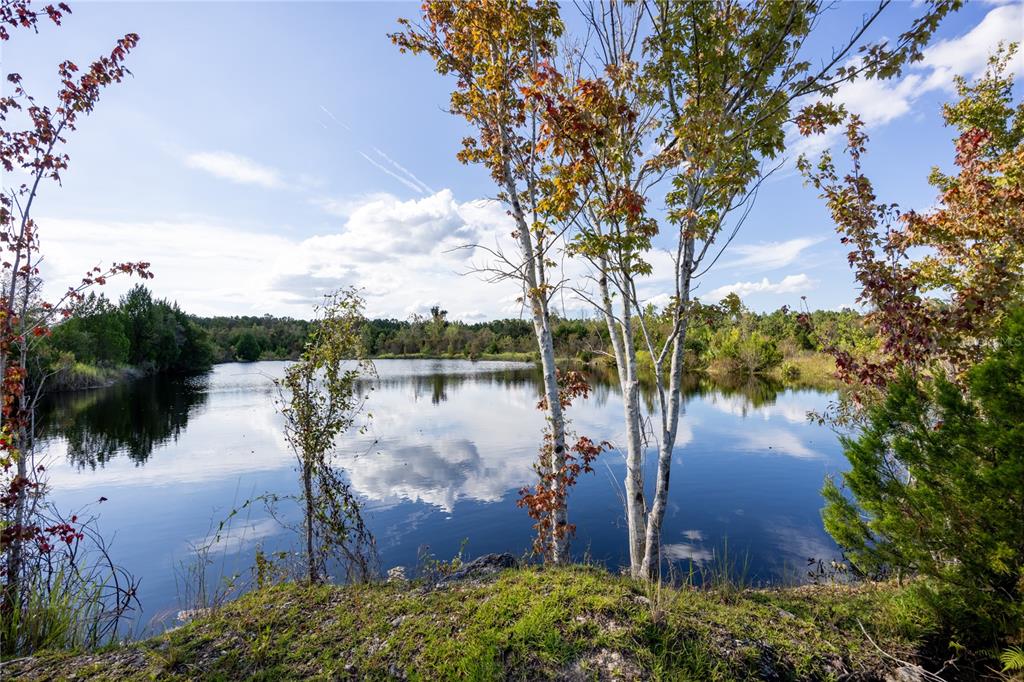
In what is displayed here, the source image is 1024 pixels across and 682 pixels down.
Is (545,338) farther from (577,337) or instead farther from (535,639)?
(577,337)

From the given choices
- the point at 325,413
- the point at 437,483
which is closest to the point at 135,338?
the point at 437,483

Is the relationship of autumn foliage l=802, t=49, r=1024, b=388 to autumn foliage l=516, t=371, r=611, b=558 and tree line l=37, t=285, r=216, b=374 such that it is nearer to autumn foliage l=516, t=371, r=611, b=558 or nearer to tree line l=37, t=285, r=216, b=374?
Result: autumn foliage l=516, t=371, r=611, b=558

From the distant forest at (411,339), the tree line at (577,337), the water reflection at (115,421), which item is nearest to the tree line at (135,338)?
the distant forest at (411,339)

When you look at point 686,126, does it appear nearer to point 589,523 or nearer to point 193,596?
point 589,523

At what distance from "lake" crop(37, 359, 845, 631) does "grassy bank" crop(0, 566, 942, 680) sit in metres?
2.69

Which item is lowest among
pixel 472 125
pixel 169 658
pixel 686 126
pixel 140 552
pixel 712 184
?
pixel 140 552

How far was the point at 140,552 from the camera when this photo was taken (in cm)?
869

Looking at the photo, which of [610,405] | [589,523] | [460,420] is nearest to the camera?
[589,523]

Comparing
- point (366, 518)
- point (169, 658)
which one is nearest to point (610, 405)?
point (366, 518)

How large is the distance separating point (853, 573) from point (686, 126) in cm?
778

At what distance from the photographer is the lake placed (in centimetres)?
847

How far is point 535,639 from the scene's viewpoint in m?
3.51

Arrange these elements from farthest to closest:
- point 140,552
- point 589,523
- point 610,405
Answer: point 610,405 < point 589,523 < point 140,552

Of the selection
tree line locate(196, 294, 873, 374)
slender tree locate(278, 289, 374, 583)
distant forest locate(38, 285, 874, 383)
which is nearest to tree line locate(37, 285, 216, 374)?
distant forest locate(38, 285, 874, 383)
